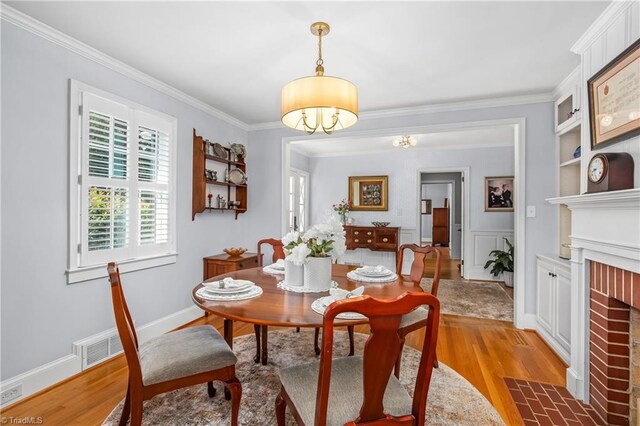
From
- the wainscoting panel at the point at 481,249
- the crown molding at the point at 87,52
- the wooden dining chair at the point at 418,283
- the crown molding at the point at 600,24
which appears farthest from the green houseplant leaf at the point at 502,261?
the crown molding at the point at 87,52

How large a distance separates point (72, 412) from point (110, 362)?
65 centimetres

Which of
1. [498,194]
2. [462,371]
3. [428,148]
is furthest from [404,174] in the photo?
[462,371]

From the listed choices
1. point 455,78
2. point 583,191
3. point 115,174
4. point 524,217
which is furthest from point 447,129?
point 115,174

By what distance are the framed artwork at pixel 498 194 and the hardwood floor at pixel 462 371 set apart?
2.76 meters

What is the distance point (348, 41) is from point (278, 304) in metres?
1.88

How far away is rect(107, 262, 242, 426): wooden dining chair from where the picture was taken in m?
1.42

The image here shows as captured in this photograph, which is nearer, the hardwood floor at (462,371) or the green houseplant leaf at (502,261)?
the hardwood floor at (462,371)

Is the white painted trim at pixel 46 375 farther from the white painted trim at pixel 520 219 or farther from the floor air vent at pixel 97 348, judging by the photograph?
the white painted trim at pixel 520 219

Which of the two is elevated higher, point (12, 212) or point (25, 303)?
point (12, 212)

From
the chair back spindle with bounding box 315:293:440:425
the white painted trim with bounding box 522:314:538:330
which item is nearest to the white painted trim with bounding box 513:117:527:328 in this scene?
the white painted trim with bounding box 522:314:538:330

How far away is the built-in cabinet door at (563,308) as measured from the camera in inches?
98.5

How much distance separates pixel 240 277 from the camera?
7.50 feet

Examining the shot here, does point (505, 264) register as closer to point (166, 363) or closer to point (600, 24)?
point (600, 24)

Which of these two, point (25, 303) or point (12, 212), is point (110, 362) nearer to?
point (25, 303)
